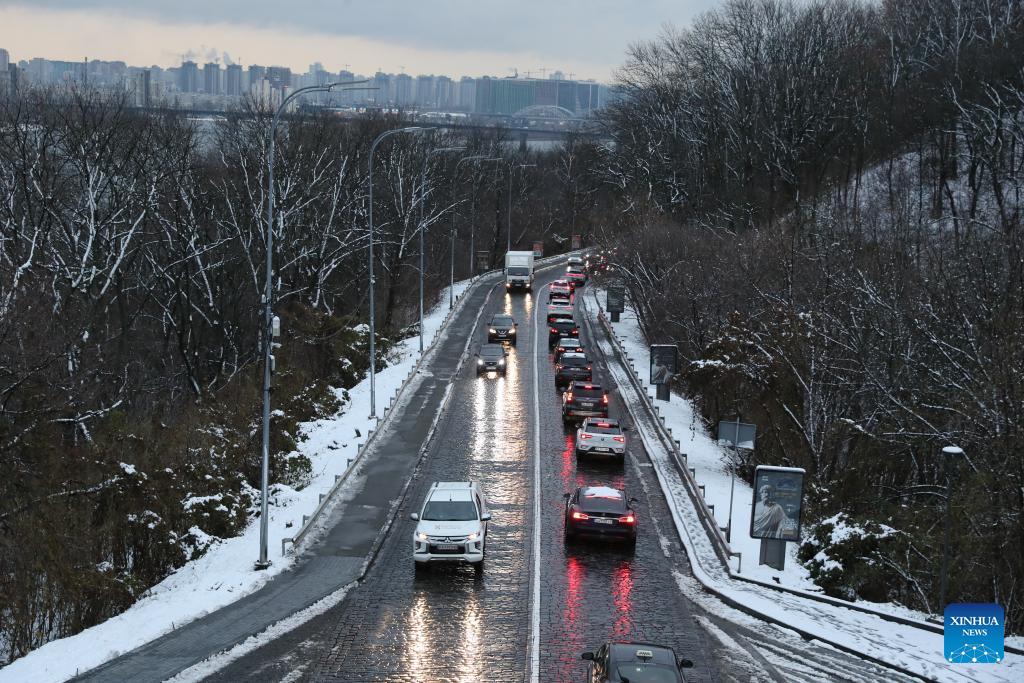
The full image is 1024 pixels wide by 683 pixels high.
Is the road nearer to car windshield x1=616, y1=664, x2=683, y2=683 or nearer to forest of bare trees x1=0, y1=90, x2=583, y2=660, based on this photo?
car windshield x1=616, y1=664, x2=683, y2=683

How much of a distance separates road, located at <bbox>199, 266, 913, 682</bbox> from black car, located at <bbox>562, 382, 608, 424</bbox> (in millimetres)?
7527

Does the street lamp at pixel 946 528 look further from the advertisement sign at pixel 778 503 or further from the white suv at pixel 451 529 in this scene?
the white suv at pixel 451 529

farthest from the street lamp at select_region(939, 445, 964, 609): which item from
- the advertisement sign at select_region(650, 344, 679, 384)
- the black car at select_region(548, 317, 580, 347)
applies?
the black car at select_region(548, 317, 580, 347)

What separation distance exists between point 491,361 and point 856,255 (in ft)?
53.4

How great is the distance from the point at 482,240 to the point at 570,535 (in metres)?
78.0

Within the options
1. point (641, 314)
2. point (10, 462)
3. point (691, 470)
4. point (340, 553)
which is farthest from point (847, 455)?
point (641, 314)

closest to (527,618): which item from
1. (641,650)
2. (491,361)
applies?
(641,650)

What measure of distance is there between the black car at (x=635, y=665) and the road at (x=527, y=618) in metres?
2.05

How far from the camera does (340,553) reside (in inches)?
916

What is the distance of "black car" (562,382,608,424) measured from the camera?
37438 mm

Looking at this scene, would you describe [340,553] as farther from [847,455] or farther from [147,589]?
[847,455]

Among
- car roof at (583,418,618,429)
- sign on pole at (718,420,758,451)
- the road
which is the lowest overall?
the road

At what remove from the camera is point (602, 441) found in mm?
32094

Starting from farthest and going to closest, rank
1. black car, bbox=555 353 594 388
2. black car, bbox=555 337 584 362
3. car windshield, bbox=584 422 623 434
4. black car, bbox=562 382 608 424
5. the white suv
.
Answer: black car, bbox=555 337 584 362 < black car, bbox=555 353 594 388 < black car, bbox=562 382 608 424 < car windshield, bbox=584 422 623 434 < the white suv
